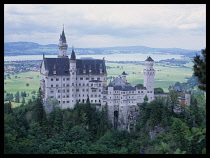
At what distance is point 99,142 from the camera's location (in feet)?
151

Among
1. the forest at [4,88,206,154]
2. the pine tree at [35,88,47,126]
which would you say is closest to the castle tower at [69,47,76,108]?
the forest at [4,88,206,154]

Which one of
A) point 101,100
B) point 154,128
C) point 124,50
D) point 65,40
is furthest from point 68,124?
point 124,50

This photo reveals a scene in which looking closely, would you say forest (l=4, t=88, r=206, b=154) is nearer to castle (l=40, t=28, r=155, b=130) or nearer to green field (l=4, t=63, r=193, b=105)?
castle (l=40, t=28, r=155, b=130)

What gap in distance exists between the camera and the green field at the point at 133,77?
76125 millimetres

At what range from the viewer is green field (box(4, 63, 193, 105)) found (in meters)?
76.1

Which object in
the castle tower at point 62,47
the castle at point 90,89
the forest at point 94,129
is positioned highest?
the castle tower at point 62,47

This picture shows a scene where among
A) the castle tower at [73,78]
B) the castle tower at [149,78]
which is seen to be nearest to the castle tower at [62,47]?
the castle tower at [73,78]

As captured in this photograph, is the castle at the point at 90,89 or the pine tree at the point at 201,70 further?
the castle at the point at 90,89

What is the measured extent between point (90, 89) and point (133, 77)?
57.1 meters

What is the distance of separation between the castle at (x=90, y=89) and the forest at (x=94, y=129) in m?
1.88

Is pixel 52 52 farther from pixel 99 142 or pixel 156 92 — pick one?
pixel 99 142

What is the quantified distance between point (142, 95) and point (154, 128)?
7763mm

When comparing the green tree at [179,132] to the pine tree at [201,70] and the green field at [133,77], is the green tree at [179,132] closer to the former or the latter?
the pine tree at [201,70]

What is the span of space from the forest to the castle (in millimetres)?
1879
